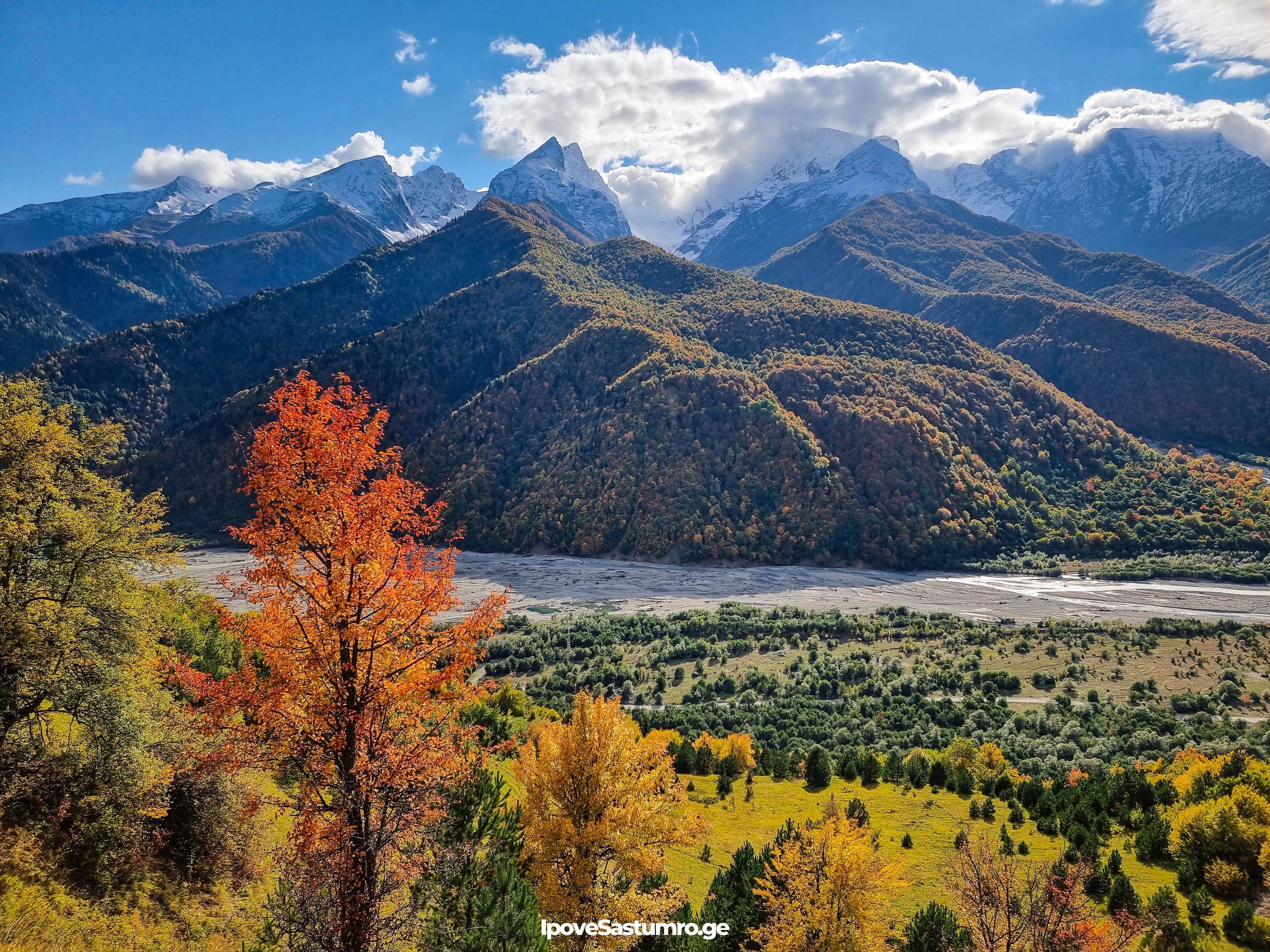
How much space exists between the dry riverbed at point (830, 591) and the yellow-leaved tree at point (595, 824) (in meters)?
65.6

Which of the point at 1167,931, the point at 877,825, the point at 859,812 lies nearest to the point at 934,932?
the point at 1167,931

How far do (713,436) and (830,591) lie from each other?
44.0 meters

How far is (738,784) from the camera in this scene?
34.1 m

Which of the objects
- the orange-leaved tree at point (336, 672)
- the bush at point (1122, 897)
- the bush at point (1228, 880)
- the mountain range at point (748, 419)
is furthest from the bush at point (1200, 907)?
the mountain range at point (748, 419)

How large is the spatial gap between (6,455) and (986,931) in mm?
25428

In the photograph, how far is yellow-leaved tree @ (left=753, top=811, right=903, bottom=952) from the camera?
49.2 ft

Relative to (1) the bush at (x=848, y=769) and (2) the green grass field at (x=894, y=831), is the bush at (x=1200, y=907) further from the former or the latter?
(1) the bush at (x=848, y=769)

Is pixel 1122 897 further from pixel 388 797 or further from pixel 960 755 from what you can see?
pixel 388 797

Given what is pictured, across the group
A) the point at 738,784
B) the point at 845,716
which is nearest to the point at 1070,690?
the point at 845,716

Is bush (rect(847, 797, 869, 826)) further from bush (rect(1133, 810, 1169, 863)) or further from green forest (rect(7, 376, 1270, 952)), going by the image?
bush (rect(1133, 810, 1169, 863))

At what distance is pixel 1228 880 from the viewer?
17.6 meters

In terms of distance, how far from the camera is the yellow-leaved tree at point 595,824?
15.4 metres

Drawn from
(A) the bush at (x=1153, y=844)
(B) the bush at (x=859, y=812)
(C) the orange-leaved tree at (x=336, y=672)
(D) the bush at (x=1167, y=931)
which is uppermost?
(C) the orange-leaved tree at (x=336, y=672)

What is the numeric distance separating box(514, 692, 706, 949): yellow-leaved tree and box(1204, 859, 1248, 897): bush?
15.3 metres
